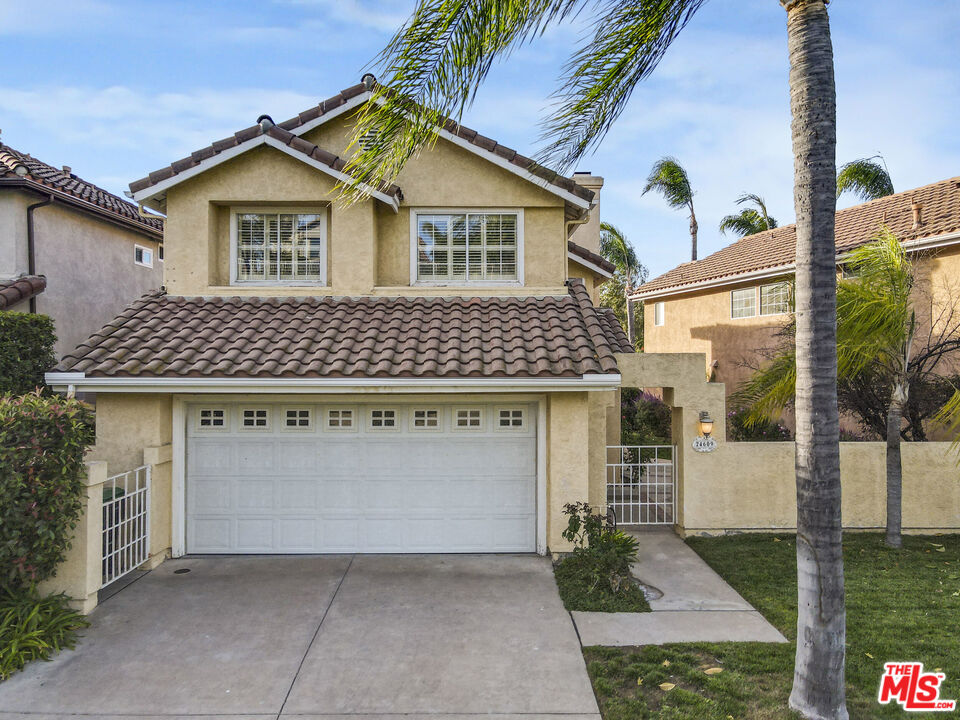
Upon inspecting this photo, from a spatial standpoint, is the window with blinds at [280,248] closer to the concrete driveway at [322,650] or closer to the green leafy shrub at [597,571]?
the concrete driveway at [322,650]

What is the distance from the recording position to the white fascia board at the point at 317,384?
852cm

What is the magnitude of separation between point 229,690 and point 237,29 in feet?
28.5

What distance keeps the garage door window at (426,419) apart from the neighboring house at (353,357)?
0.11 ft

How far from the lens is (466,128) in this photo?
11.0 meters

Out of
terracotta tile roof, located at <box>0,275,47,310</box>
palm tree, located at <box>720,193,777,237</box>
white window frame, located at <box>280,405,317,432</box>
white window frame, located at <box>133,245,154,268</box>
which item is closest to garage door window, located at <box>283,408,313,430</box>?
white window frame, located at <box>280,405,317,432</box>

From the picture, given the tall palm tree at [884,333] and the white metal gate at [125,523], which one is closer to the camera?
the white metal gate at [125,523]

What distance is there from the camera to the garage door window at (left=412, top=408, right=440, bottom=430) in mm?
9672

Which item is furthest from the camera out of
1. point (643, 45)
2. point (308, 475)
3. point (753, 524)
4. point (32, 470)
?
point (753, 524)

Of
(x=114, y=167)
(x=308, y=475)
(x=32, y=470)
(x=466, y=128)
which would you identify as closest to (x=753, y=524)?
(x=308, y=475)

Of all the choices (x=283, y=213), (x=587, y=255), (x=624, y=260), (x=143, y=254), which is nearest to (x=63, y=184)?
(x=143, y=254)

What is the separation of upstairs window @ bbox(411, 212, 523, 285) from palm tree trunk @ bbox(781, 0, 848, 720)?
660 centimetres

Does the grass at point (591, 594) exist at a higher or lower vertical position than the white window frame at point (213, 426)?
lower

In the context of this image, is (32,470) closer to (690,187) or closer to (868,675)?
(868,675)

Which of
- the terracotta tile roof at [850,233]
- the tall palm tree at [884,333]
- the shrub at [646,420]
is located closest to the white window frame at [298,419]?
the tall palm tree at [884,333]
